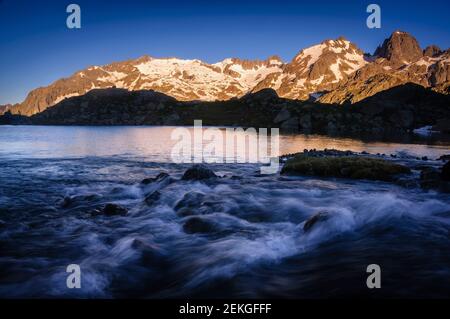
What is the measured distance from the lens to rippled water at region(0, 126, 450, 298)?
8180mm

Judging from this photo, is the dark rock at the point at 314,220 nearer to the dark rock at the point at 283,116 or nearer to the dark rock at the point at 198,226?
the dark rock at the point at 198,226

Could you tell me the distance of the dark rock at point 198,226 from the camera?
41.7 ft

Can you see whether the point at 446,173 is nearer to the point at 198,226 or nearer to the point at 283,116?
the point at 198,226

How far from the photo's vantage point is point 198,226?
43.2 feet

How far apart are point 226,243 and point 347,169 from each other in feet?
55.0

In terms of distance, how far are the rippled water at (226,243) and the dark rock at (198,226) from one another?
0.52 feet

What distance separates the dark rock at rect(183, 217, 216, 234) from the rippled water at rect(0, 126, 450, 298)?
0.52 ft

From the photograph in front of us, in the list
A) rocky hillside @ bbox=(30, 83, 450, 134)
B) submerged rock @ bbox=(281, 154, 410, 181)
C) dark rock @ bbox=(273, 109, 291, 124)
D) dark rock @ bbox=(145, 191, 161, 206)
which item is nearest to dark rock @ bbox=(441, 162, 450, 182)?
submerged rock @ bbox=(281, 154, 410, 181)

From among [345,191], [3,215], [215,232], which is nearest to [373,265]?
[215,232]

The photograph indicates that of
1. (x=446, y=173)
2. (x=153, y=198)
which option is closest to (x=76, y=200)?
(x=153, y=198)

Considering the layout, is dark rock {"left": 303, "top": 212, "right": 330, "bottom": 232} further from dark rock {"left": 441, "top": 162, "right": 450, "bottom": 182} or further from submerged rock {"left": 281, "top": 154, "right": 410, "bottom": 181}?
dark rock {"left": 441, "top": 162, "right": 450, "bottom": 182}

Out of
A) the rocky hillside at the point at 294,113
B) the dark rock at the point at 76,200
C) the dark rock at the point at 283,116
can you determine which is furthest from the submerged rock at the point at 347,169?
the dark rock at the point at 283,116
